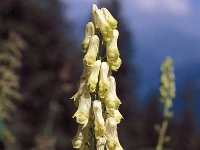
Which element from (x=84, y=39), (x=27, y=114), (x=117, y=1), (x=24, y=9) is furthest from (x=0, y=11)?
(x=84, y=39)

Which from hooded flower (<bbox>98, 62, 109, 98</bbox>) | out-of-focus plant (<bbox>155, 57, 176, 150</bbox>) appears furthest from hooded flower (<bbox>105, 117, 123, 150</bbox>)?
out-of-focus plant (<bbox>155, 57, 176, 150</bbox>)

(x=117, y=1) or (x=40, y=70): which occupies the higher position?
(x=117, y=1)

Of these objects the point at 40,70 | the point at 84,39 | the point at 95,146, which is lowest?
the point at 95,146

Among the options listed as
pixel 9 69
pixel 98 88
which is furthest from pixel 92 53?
pixel 9 69

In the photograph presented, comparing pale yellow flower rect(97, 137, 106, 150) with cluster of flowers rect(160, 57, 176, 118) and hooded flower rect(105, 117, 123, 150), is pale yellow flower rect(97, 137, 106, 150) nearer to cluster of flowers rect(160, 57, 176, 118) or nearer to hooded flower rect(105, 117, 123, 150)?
hooded flower rect(105, 117, 123, 150)

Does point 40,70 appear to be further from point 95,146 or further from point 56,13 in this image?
point 95,146

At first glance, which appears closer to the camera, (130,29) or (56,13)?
(56,13)
